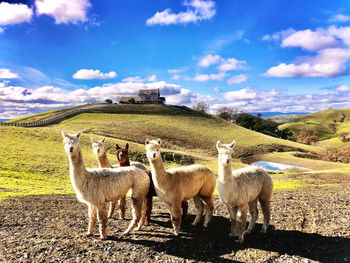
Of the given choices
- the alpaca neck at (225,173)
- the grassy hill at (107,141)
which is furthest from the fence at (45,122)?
the alpaca neck at (225,173)

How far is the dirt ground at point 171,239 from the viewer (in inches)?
271

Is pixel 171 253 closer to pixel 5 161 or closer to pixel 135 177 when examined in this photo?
pixel 135 177

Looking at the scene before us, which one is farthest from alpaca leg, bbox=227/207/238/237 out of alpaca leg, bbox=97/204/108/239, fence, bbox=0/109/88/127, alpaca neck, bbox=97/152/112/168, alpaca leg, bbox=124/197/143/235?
fence, bbox=0/109/88/127

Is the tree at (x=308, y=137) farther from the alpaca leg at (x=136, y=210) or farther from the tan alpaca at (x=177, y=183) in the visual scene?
the alpaca leg at (x=136, y=210)

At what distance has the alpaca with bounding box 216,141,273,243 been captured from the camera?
24.6 feet

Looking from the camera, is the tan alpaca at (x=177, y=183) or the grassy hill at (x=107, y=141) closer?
the tan alpaca at (x=177, y=183)

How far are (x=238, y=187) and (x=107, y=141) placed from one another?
3369 centimetres

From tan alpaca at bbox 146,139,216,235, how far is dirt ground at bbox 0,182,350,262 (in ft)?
3.27

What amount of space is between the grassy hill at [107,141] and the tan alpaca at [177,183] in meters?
11.1

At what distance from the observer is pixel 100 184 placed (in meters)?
7.98

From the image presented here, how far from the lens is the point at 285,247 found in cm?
756

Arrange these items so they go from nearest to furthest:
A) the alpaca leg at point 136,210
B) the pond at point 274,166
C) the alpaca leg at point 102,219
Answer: the alpaca leg at point 102,219
the alpaca leg at point 136,210
the pond at point 274,166

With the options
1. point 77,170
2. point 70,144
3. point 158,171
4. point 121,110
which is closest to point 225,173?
point 158,171

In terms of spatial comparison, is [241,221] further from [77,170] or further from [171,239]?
[77,170]
